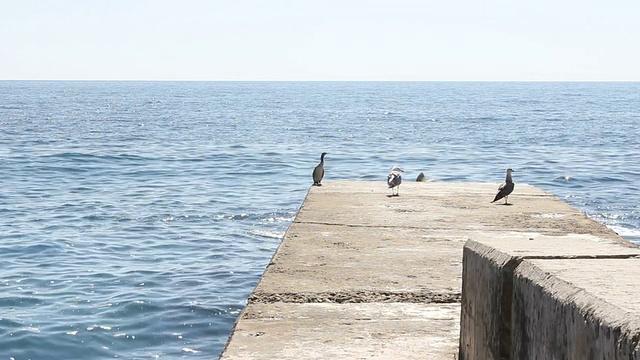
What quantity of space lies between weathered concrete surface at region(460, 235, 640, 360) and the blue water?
5226 mm

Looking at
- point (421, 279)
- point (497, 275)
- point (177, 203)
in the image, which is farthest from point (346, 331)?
point (177, 203)

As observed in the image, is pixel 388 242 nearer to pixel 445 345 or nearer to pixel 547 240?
pixel 445 345

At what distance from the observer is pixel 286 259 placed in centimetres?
663

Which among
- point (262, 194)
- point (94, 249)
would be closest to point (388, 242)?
point (94, 249)

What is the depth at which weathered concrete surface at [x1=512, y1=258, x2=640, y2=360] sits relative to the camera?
2.24 metres

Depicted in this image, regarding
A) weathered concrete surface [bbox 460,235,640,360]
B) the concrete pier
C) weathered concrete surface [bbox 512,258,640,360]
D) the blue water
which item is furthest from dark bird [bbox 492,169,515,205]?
weathered concrete surface [bbox 512,258,640,360]

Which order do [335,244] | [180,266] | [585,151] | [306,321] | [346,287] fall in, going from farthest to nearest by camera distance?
[585,151] < [180,266] < [335,244] < [346,287] < [306,321]

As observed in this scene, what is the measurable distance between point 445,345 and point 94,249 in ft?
32.8

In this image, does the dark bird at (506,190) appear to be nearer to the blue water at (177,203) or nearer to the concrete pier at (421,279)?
the concrete pier at (421,279)

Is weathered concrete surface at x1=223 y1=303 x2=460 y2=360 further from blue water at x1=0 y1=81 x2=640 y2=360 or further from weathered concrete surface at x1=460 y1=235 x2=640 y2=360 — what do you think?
blue water at x1=0 y1=81 x2=640 y2=360

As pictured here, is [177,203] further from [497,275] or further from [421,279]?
[497,275]

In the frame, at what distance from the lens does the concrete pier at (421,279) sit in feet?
10.0

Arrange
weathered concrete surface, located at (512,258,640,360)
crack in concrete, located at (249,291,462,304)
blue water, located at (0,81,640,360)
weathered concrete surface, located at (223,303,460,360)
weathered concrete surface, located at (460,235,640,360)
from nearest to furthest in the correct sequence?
1. weathered concrete surface, located at (512,258,640,360)
2. weathered concrete surface, located at (460,235,640,360)
3. weathered concrete surface, located at (223,303,460,360)
4. crack in concrete, located at (249,291,462,304)
5. blue water, located at (0,81,640,360)

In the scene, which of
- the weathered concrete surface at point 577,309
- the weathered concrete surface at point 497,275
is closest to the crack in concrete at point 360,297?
the weathered concrete surface at point 497,275
